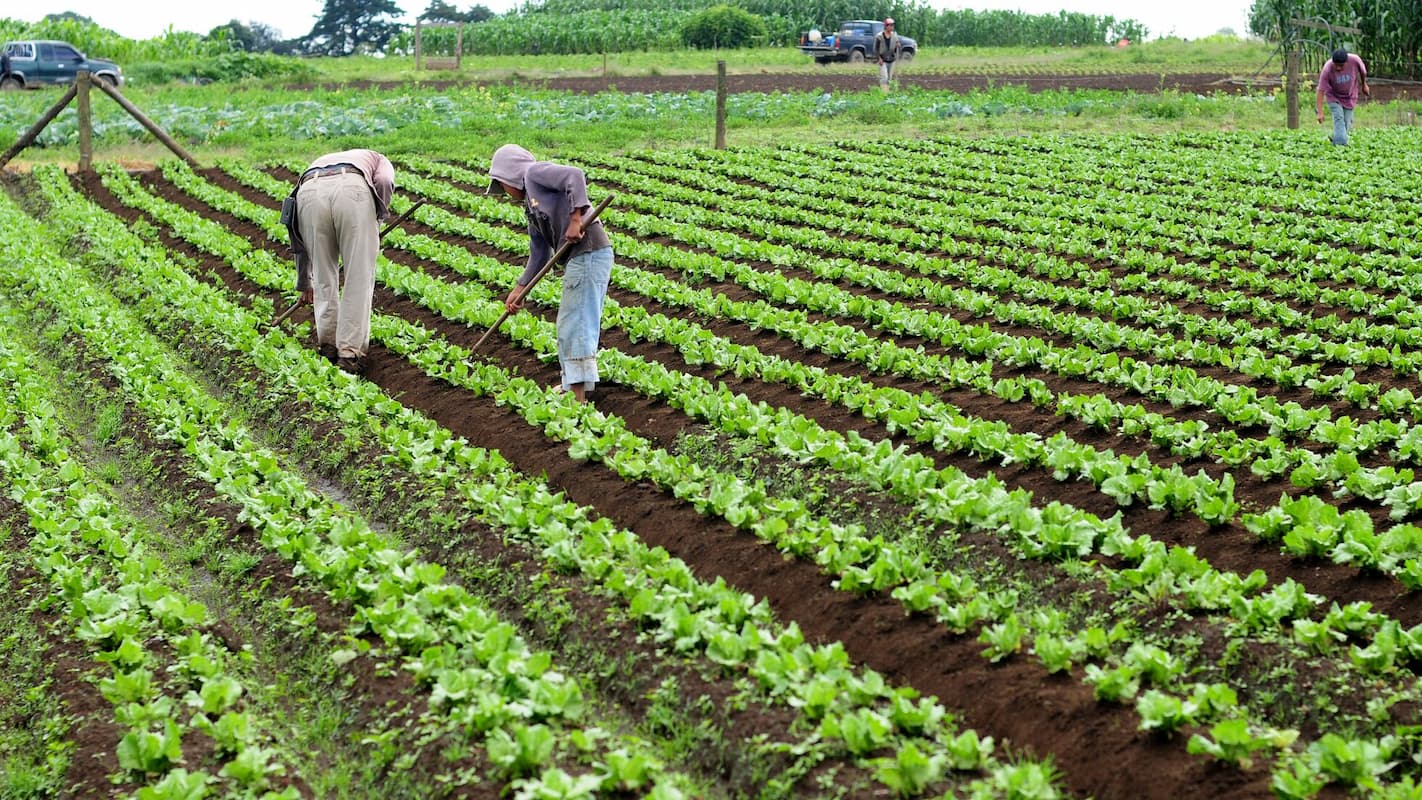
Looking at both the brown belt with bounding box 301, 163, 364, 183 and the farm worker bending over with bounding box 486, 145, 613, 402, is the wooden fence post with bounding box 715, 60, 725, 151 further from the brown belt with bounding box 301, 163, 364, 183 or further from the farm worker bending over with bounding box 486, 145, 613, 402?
the farm worker bending over with bounding box 486, 145, 613, 402

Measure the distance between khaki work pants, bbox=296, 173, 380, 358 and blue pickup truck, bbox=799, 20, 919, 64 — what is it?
3403 centimetres

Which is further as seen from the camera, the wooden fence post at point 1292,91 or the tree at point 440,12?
the tree at point 440,12

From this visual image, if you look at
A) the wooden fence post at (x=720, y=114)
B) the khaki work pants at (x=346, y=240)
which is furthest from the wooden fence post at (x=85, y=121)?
the khaki work pants at (x=346, y=240)

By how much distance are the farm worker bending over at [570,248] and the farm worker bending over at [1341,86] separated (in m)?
14.6

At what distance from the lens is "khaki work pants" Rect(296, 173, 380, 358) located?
1026 cm

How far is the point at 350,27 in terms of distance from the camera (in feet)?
227

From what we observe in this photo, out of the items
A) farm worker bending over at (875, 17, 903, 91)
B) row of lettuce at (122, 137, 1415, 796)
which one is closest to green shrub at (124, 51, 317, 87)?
farm worker bending over at (875, 17, 903, 91)

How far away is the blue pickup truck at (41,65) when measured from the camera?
36.0 metres

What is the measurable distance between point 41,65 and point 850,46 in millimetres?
22404

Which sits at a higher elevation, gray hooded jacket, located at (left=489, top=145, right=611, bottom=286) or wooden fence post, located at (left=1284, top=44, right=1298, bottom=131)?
wooden fence post, located at (left=1284, top=44, right=1298, bottom=131)

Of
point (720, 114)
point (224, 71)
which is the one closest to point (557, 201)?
point (720, 114)

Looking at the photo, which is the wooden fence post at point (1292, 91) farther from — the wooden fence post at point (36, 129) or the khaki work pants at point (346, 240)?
the wooden fence post at point (36, 129)

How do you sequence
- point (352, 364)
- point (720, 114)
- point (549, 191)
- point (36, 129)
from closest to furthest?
1. point (549, 191)
2. point (352, 364)
3. point (36, 129)
4. point (720, 114)

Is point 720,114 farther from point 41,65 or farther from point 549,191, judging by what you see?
point 41,65
